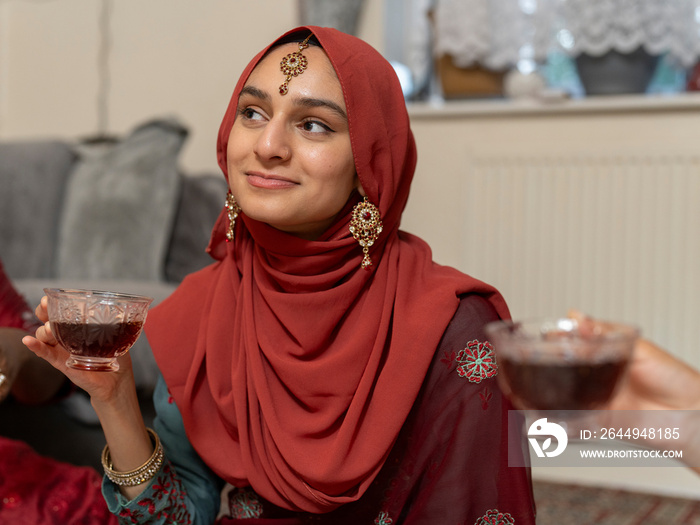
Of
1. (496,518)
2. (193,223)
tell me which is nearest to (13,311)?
(193,223)

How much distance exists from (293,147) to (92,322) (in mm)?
373

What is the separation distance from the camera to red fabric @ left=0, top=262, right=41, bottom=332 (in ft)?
4.86

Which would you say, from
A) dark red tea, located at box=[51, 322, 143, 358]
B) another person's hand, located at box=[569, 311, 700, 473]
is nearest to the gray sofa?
dark red tea, located at box=[51, 322, 143, 358]

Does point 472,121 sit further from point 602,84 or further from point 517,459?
point 517,459

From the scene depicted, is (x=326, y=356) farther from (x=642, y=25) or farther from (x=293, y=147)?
(x=642, y=25)

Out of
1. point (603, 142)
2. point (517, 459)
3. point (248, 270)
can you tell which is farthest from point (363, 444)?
point (603, 142)

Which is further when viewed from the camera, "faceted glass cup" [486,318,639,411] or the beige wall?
the beige wall

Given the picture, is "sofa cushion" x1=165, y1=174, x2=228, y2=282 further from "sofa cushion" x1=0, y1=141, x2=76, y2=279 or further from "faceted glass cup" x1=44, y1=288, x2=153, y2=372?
"faceted glass cup" x1=44, y1=288, x2=153, y2=372

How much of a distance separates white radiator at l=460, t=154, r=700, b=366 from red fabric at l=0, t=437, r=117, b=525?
6.06 ft

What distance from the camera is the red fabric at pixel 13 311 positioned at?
148cm

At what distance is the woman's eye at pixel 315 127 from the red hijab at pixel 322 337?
0.04m

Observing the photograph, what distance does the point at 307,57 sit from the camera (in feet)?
3.48

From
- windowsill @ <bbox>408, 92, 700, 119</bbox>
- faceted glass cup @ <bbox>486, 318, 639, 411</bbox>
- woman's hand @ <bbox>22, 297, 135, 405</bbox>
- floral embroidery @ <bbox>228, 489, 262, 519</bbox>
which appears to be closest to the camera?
faceted glass cup @ <bbox>486, 318, 639, 411</bbox>

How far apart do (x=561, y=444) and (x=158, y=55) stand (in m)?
2.94
